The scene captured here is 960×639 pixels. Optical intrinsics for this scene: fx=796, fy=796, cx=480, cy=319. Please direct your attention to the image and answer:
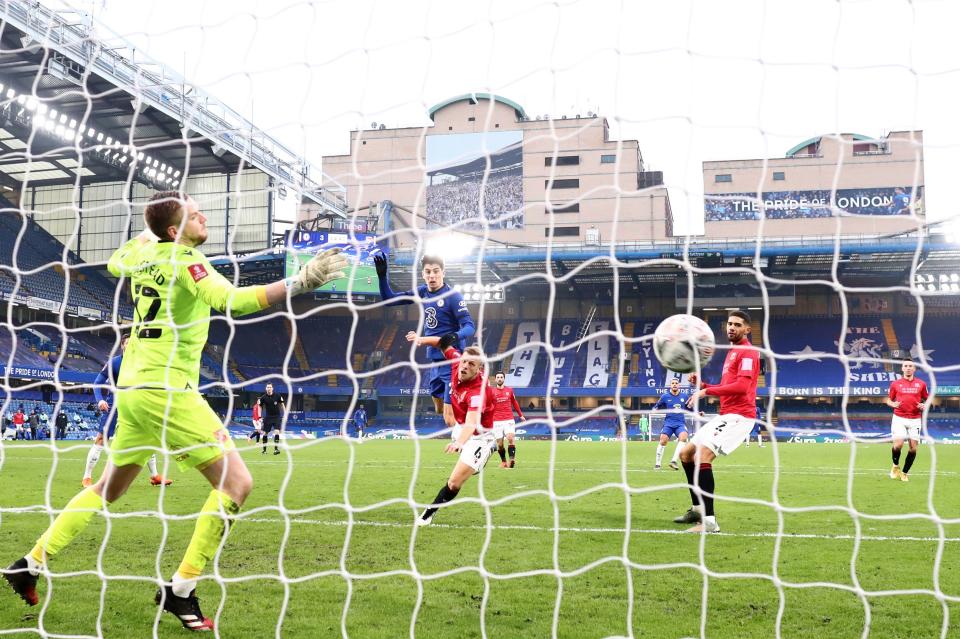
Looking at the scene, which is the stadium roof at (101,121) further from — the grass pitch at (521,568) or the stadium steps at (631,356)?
the stadium steps at (631,356)

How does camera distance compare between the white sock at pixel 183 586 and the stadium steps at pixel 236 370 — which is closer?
the white sock at pixel 183 586

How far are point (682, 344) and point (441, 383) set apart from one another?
475 centimetres

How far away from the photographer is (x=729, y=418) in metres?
6.55

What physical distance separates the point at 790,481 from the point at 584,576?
7.70 m

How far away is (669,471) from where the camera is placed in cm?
1330

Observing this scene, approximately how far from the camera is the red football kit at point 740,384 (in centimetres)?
677

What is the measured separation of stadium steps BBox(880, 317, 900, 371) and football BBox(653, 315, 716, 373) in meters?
33.1

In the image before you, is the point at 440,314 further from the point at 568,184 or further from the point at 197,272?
the point at 568,184

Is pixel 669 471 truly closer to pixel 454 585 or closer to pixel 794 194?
pixel 454 585

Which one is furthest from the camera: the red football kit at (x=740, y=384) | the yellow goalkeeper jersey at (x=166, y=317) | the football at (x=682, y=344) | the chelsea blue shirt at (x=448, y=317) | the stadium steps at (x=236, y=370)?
the stadium steps at (x=236, y=370)

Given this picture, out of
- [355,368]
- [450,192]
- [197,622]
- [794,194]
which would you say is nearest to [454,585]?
[197,622]

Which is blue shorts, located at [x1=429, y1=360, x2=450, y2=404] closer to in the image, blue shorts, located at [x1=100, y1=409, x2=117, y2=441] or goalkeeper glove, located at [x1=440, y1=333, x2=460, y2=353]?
goalkeeper glove, located at [x1=440, y1=333, x2=460, y2=353]

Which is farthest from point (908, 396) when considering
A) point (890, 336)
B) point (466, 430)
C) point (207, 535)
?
point (890, 336)

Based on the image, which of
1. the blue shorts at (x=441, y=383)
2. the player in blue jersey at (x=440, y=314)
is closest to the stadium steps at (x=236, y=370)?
the blue shorts at (x=441, y=383)
